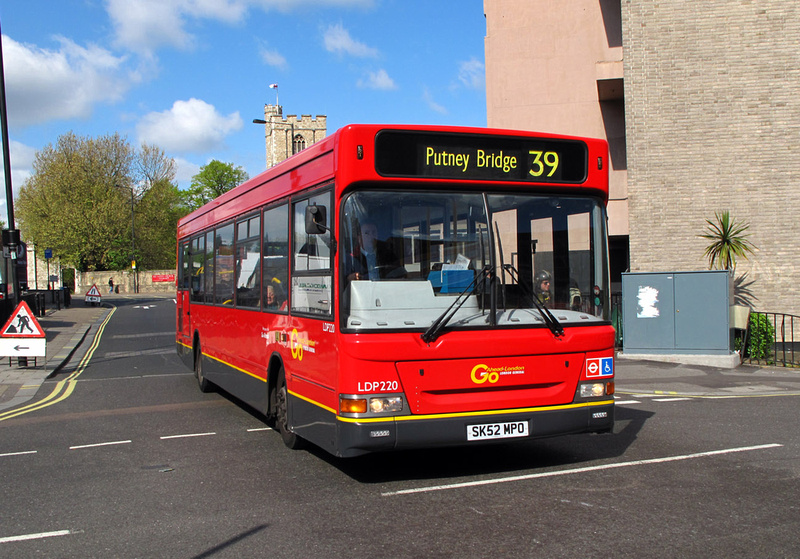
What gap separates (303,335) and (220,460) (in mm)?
1570

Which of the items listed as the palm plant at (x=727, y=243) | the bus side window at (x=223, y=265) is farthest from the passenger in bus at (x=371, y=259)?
the palm plant at (x=727, y=243)

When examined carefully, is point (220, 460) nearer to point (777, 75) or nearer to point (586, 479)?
point (586, 479)

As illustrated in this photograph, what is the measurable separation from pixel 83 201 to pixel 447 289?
6549 centimetres

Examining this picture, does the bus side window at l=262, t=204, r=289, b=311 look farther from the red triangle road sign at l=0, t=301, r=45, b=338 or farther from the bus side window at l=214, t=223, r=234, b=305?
the red triangle road sign at l=0, t=301, r=45, b=338

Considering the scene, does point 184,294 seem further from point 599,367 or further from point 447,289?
point 599,367

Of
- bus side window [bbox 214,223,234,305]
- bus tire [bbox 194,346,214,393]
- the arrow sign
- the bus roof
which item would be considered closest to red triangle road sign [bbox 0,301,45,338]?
the arrow sign

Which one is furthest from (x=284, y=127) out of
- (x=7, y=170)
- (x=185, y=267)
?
(x=185, y=267)

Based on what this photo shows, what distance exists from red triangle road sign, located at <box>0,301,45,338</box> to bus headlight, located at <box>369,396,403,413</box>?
11.8 m

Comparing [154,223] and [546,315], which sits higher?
[154,223]

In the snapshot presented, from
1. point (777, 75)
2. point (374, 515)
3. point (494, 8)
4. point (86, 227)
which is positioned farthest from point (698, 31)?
point (86, 227)

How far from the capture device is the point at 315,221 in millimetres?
6254

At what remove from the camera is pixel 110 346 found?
22.5m

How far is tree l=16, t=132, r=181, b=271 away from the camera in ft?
214

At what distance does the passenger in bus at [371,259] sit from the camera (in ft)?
20.4
